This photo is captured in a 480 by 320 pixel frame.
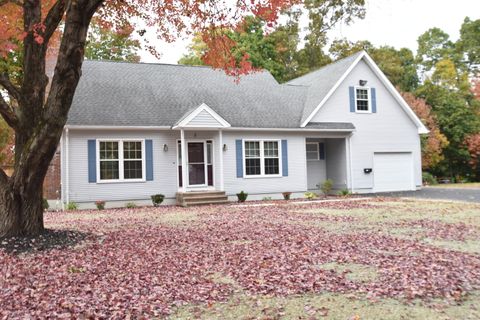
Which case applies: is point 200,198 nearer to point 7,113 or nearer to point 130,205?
point 130,205

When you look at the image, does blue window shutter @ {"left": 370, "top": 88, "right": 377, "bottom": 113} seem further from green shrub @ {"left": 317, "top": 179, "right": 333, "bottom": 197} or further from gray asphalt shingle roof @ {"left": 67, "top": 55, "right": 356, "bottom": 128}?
green shrub @ {"left": 317, "top": 179, "right": 333, "bottom": 197}

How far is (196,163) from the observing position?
708 inches

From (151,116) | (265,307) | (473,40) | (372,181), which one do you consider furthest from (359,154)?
(473,40)

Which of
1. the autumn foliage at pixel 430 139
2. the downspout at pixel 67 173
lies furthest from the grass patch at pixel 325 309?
the autumn foliage at pixel 430 139

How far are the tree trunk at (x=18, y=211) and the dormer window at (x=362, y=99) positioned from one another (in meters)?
Result: 16.3

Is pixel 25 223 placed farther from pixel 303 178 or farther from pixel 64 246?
pixel 303 178

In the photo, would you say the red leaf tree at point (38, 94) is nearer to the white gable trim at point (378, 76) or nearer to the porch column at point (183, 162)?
the porch column at point (183, 162)

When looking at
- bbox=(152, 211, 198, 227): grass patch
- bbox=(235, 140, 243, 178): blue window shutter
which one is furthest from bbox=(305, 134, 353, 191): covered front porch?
bbox=(152, 211, 198, 227): grass patch

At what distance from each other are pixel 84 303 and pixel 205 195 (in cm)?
1218

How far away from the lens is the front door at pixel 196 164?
Answer: 17.9 meters

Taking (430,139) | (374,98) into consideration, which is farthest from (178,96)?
(430,139)

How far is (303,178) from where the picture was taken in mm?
19547

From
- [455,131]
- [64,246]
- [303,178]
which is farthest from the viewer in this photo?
[455,131]

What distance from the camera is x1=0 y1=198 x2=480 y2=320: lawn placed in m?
4.47
